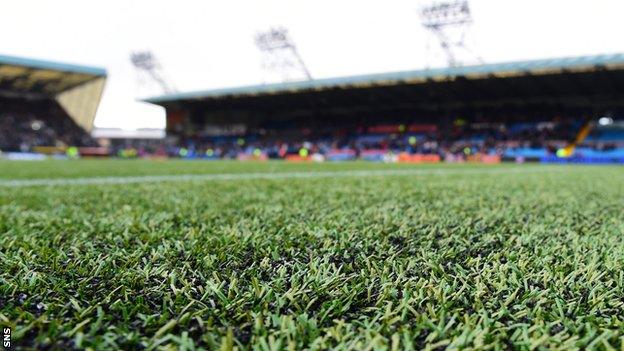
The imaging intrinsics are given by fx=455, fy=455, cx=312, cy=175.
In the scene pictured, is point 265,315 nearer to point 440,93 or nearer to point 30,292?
point 30,292

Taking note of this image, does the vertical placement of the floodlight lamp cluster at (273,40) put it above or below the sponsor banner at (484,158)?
above

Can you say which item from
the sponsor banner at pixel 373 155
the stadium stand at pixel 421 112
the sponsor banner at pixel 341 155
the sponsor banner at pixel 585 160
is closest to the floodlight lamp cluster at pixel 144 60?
the stadium stand at pixel 421 112

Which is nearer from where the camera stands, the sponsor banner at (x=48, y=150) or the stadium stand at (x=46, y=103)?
the sponsor banner at (x=48, y=150)

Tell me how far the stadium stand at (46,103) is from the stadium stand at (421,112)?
7.29 m

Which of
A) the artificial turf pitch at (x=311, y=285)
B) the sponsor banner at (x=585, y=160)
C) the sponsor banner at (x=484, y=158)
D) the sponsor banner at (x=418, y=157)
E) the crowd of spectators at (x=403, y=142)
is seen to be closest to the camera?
the artificial turf pitch at (x=311, y=285)

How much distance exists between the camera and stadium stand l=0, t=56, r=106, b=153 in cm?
3450

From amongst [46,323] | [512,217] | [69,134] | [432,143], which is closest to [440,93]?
[432,143]

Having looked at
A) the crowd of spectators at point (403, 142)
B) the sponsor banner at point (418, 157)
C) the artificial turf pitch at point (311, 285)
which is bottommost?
the sponsor banner at point (418, 157)

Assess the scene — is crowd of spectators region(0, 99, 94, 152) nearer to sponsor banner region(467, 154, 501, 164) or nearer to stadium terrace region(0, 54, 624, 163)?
stadium terrace region(0, 54, 624, 163)

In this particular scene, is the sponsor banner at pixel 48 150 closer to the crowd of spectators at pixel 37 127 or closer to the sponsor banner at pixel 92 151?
the crowd of spectators at pixel 37 127

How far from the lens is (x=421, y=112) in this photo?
31.9 m

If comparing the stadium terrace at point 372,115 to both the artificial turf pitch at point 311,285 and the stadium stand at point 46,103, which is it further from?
the artificial turf pitch at point 311,285

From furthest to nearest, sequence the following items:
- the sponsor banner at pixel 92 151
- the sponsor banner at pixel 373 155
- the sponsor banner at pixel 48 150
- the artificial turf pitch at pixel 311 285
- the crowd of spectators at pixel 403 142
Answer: the sponsor banner at pixel 92 151, the sponsor banner at pixel 48 150, the sponsor banner at pixel 373 155, the crowd of spectators at pixel 403 142, the artificial turf pitch at pixel 311 285

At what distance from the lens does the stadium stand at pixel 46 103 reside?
3450cm
